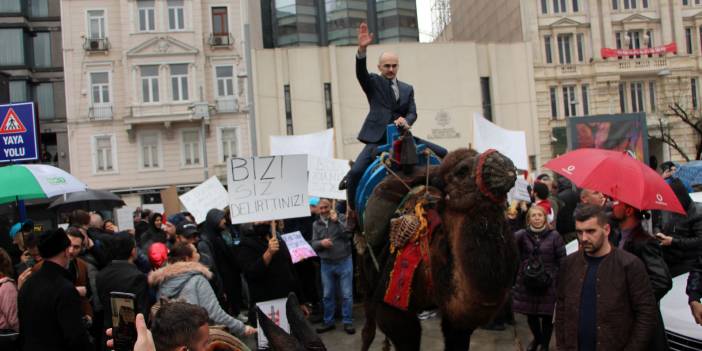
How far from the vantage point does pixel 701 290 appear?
177 inches

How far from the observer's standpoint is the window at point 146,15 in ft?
112

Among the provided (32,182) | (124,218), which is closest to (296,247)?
(32,182)

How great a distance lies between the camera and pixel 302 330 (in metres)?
2.37

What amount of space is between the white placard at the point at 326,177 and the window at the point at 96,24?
92.9 feet

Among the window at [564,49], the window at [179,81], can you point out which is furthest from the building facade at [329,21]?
the window at [564,49]

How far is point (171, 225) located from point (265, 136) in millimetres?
27225

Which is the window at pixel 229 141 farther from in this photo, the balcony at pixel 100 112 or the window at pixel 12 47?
the window at pixel 12 47

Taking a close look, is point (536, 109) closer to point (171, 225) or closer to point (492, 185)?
point (171, 225)

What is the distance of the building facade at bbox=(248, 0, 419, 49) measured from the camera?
1730 inches

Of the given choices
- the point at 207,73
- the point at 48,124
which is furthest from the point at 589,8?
the point at 48,124

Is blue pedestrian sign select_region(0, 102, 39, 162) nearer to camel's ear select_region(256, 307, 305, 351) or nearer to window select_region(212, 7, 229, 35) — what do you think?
camel's ear select_region(256, 307, 305, 351)

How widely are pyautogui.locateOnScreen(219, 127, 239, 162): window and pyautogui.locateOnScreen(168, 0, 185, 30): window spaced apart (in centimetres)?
672

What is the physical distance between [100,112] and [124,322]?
33.3m

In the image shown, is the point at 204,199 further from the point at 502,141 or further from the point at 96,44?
the point at 96,44
